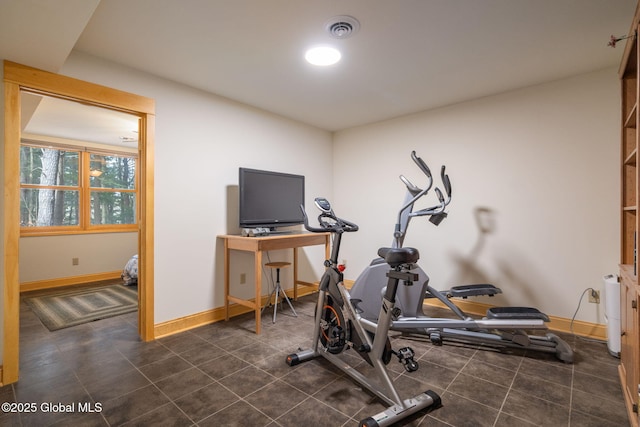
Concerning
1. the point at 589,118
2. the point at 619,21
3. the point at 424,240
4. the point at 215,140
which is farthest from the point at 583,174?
the point at 215,140

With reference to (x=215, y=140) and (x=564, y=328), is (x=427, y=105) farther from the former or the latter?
(x=564, y=328)

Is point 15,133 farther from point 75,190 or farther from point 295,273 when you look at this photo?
point 75,190

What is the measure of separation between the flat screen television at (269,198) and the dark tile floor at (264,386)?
124 centimetres

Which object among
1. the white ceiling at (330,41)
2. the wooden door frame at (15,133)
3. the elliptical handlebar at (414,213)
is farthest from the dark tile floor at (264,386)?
the white ceiling at (330,41)

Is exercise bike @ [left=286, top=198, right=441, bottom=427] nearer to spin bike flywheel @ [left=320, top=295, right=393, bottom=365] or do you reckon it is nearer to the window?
spin bike flywheel @ [left=320, top=295, right=393, bottom=365]

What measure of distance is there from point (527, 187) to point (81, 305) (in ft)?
17.5

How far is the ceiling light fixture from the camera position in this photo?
2.34 m

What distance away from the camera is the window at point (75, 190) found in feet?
15.9

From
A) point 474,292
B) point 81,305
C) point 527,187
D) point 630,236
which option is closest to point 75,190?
point 81,305

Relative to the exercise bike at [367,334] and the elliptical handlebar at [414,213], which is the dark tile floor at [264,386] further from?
the elliptical handlebar at [414,213]

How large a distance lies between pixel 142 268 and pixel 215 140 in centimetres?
145

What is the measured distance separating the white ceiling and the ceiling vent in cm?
5

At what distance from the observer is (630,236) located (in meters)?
2.18

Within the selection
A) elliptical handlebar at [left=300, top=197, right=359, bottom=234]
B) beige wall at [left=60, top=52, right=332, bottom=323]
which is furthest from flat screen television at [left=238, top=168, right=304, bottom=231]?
elliptical handlebar at [left=300, top=197, right=359, bottom=234]
